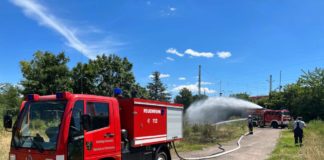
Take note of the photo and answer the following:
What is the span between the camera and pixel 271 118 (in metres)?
49.8

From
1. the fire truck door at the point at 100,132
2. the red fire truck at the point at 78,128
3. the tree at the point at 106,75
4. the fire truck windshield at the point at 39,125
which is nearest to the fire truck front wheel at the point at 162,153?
the red fire truck at the point at 78,128

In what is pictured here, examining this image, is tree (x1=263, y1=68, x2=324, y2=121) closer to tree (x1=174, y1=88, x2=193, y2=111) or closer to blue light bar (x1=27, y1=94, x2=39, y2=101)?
tree (x1=174, y1=88, x2=193, y2=111)

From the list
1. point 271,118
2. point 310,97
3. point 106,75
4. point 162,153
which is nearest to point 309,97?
point 310,97

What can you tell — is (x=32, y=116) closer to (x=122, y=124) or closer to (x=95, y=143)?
(x=95, y=143)

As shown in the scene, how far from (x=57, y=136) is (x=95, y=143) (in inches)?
41.4

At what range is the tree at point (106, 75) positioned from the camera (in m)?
51.5

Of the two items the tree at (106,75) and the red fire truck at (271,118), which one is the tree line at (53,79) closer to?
the tree at (106,75)

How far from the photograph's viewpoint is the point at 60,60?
42219 millimetres

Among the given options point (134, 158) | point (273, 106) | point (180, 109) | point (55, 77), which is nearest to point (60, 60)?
point (55, 77)

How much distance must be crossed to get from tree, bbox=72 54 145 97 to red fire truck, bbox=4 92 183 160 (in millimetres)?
39735

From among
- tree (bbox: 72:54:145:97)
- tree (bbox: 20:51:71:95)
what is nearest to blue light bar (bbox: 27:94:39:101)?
tree (bbox: 20:51:71:95)

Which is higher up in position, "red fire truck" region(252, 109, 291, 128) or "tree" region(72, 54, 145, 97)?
"tree" region(72, 54, 145, 97)

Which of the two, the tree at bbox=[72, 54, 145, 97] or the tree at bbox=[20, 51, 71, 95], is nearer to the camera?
the tree at bbox=[20, 51, 71, 95]

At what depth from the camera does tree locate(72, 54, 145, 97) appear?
51.5 m
